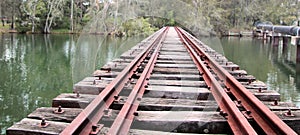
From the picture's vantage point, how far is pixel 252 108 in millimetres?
2906

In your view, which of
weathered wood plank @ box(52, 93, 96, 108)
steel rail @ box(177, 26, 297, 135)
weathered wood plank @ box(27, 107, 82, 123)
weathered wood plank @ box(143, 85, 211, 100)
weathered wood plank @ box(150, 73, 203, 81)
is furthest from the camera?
weathered wood plank @ box(150, 73, 203, 81)

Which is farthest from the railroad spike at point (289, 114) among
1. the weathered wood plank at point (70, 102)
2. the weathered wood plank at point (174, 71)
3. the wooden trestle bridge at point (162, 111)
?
the weathered wood plank at point (174, 71)

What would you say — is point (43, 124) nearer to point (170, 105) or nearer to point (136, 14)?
point (170, 105)

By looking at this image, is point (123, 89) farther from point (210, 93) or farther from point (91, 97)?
point (210, 93)

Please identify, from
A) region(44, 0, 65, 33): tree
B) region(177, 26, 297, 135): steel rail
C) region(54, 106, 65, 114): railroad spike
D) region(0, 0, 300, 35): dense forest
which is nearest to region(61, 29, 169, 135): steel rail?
region(54, 106, 65, 114): railroad spike

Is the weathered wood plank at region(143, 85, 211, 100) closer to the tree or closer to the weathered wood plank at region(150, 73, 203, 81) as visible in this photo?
the weathered wood plank at region(150, 73, 203, 81)

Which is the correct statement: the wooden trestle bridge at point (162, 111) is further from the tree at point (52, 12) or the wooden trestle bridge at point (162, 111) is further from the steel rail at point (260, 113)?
the tree at point (52, 12)

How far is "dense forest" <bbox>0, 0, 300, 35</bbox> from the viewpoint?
35219 mm

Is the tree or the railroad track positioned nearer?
the railroad track

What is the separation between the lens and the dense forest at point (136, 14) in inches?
1387

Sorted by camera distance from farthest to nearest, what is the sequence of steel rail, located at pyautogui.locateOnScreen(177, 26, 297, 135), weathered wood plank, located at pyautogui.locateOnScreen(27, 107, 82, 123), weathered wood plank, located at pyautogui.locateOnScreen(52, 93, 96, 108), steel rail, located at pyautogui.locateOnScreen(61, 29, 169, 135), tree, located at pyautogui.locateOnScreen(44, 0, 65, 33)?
tree, located at pyautogui.locateOnScreen(44, 0, 65, 33)
weathered wood plank, located at pyautogui.locateOnScreen(52, 93, 96, 108)
weathered wood plank, located at pyautogui.locateOnScreen(27, 107, 82, 123)
steel rail, located at pyautogui.locateOnScreen(177, 26, 297, 135)
steel rail, located at pyautogui.locateOnScreen(61, 29, 169, 135)

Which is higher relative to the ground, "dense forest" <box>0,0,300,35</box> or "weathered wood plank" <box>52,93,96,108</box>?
"dense forest" <box>0,0,300,35</box>

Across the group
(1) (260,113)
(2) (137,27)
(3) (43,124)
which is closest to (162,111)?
(1) (260,113)

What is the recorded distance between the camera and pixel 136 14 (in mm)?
36094
